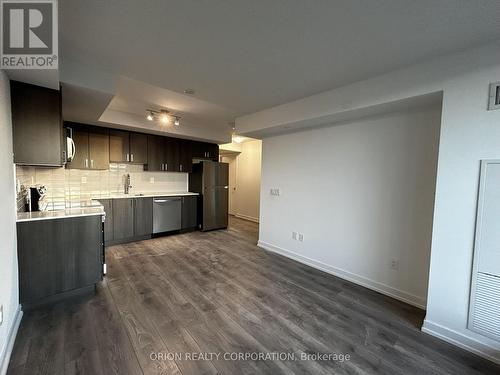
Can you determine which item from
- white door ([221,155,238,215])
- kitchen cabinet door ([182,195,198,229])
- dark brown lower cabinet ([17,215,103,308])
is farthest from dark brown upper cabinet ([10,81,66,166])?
white door ([221,155,238,215])

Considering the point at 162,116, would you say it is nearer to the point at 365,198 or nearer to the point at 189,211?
the point at 189,211

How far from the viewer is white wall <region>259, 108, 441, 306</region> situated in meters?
2.38

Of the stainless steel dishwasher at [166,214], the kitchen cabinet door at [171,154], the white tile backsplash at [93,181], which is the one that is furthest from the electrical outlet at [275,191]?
the white tile backsplash at [93,181]

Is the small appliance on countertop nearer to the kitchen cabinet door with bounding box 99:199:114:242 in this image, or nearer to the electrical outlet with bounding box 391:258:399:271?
the kitchen cabinet door with bounding box 99:199:114:242

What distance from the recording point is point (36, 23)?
1.53 metres

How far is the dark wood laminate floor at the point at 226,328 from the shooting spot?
1566mm

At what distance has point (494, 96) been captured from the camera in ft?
5.53

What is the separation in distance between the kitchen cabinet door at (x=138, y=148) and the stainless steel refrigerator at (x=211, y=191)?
122cm

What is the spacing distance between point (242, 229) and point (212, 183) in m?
1.47

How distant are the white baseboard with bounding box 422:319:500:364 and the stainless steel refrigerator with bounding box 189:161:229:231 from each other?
422 centimetres

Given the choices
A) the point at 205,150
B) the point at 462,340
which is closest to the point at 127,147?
the point at 205,150

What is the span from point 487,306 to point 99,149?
221 inches

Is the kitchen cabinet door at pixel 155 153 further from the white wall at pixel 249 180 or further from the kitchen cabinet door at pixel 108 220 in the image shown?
the white wall at pixel 249 180

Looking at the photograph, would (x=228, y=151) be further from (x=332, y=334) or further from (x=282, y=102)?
(x=332, y=334)
